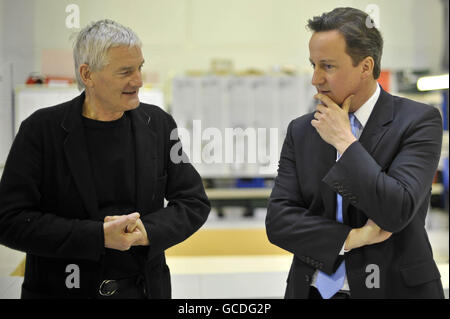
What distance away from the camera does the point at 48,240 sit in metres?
1.45

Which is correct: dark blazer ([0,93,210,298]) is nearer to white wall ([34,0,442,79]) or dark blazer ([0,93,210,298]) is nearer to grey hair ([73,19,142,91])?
grey hair ([73,19,142,91])

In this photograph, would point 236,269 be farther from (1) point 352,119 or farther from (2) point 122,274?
(1) point 352,119

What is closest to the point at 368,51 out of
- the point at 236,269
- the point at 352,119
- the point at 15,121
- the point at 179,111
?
the point at 352,119

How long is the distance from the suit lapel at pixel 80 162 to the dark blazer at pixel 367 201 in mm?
494

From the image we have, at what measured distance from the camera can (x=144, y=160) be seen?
5.04 feet

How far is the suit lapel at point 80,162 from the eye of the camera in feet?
4.87

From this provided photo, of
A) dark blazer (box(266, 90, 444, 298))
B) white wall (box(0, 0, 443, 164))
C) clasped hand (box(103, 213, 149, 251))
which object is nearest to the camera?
dark blazer (box(266, 90, 444, 298))

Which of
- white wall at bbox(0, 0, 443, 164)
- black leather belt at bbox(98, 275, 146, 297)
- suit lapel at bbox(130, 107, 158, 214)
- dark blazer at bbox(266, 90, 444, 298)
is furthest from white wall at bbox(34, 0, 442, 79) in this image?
black leather belt at bbox(98, 275, 146, 297)

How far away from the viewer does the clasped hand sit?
1434 millimetres

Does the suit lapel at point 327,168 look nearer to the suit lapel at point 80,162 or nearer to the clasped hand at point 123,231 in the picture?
the clasped hand at point 123,231

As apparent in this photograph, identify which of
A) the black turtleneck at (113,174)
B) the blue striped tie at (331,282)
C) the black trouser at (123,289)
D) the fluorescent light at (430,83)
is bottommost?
the black trouser at (123,289)

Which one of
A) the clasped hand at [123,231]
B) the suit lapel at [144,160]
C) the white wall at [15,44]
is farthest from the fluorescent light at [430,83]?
the white wall at [15,44]

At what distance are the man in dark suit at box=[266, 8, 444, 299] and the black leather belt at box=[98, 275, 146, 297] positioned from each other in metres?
0.41

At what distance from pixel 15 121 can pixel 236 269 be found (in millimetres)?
1163
